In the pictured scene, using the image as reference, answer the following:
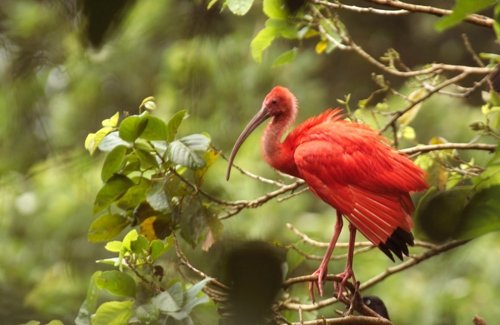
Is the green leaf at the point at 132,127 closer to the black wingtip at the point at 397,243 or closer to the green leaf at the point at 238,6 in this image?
the green leaf at the point at 238,6

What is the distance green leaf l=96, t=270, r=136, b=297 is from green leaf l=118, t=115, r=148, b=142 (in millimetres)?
268

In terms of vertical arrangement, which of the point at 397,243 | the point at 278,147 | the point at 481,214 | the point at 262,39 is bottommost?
the point at 397,243

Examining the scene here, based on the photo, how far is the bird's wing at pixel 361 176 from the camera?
6.07 ft

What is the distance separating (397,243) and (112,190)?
21.0 inches

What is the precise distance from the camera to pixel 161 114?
2.15 metres

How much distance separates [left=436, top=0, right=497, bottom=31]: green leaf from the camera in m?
0.44

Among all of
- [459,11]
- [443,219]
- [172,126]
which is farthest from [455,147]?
[459,11]

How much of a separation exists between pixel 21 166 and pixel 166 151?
123 cm

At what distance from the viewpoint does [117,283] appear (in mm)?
1425

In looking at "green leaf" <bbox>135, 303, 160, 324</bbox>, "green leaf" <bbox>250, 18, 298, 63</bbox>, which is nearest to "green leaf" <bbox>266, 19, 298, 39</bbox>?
"green leaf" <bbox>250, 18, 298, 63</bbox>

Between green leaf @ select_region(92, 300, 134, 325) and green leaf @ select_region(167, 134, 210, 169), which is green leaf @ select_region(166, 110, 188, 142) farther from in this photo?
green leaf @ select_region(92, 300, 134, 325)

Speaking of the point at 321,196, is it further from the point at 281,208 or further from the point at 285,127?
the point at 281,208

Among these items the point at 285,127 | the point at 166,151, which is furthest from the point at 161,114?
Result: the point at 166,151

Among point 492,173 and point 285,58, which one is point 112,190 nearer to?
point 285,58
